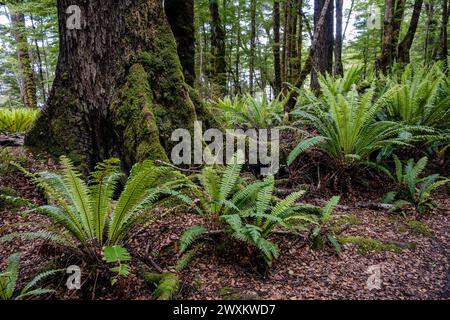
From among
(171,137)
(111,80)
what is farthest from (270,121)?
(111,80)

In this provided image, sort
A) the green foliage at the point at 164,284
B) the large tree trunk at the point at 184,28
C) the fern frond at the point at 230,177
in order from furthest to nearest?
the large tree trunk at the point at 184,28 → the fern frond at the point at 230,177 → the green foliage at the point at 164,284

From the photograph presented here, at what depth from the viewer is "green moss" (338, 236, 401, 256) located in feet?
8.30

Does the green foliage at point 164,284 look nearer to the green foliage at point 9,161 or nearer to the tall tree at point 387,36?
the green foliage at point 9,161

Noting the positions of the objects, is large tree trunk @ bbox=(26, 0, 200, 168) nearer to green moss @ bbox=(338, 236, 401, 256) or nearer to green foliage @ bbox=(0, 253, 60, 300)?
green foliage @ bbox=(0, 253, 60, 300)

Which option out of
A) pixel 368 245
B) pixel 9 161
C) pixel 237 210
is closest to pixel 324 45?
pixel 368 245

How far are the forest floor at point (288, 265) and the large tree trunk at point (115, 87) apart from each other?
89 centimetres

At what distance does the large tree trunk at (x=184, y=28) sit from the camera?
4355 mm

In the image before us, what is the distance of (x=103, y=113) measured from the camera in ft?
10.4

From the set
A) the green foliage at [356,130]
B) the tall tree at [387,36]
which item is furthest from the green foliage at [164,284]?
the tall tree at [387,36]

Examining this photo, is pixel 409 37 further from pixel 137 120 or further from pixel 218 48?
pixel 137 120

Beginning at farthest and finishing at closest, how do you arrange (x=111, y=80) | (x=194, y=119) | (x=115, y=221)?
(x=194, y=119), (x=111, y=80), (x=115, y=221)

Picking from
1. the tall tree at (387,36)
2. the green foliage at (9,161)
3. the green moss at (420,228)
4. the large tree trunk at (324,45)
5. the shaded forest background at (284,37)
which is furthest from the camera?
the large tree trunk at (324,45)

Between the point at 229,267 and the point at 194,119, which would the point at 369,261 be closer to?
the point at 229,267

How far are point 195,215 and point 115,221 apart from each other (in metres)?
0.85
